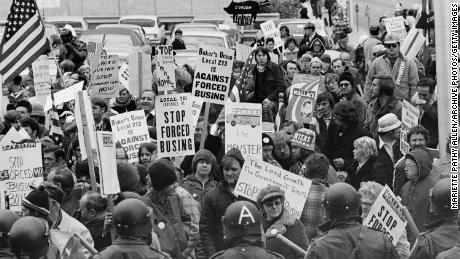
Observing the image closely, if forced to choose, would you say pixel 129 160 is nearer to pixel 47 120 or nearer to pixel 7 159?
pixel 7 159

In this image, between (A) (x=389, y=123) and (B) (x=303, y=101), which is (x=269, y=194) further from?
(B) (x=303, y=101)

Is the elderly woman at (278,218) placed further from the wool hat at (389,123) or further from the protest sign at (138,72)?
the protest sign at (138,72)

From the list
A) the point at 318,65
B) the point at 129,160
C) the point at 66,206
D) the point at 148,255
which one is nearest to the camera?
the point at 148,255

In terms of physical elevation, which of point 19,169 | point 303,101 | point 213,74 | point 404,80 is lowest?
point 404,80

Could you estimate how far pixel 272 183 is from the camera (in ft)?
42.2

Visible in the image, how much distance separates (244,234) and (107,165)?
2.68 meters

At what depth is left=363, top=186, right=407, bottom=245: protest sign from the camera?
11.1m

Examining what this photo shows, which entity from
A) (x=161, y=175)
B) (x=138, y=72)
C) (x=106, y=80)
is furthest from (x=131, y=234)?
(x=138, y=72)

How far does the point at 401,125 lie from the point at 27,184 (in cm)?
425

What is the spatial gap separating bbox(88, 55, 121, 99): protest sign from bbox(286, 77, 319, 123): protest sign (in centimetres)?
267

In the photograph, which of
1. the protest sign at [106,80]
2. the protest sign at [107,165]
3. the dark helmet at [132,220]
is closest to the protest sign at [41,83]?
the protest sign at [106,80]

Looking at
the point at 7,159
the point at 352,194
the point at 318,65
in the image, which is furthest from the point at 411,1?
the point at 352,194

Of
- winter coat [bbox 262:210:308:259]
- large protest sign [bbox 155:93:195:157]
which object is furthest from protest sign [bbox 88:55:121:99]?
winter coat [bbox 262:210:308:259]

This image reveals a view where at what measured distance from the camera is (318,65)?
20.5 m
